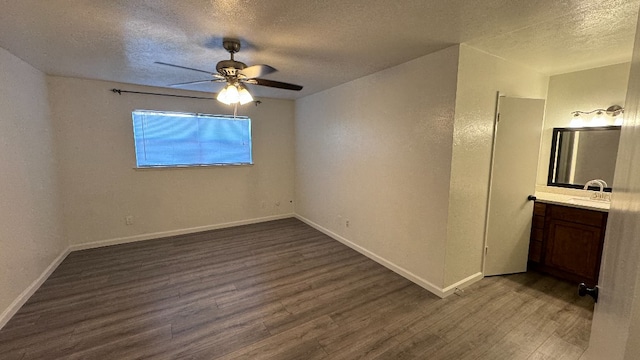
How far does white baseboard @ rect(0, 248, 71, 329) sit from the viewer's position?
2.08 meters

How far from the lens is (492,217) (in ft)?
9.12

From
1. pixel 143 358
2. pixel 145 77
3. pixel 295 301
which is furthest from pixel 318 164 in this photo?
pixel 143 358

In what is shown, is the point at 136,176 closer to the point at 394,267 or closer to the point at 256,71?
the point at 256,71

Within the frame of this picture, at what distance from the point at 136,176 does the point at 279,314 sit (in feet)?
10.4

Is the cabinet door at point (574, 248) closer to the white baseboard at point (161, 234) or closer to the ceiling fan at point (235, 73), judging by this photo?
the ceiling fan at point (235, 73)

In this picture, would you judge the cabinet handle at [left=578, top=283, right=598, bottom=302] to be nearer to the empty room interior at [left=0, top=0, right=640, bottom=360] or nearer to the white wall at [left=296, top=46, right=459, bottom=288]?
the empty room interior at [left=0, top=0, right=640, bottom=360]

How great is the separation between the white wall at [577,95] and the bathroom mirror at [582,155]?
0.27 ft

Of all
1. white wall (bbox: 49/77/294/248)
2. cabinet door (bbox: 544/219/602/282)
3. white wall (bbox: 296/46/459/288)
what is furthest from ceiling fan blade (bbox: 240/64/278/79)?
cabinet door (bbox: 544/219/602/282)

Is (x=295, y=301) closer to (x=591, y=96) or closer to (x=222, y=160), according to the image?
(x=222, y=160)

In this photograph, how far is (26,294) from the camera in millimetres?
2383

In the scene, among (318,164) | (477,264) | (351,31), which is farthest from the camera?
(318,164)

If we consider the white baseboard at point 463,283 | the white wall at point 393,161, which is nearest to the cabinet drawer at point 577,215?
the white baseboard at point 463,283

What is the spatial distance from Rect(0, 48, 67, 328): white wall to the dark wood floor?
0.27 m

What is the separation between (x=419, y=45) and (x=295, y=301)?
2598 mm
